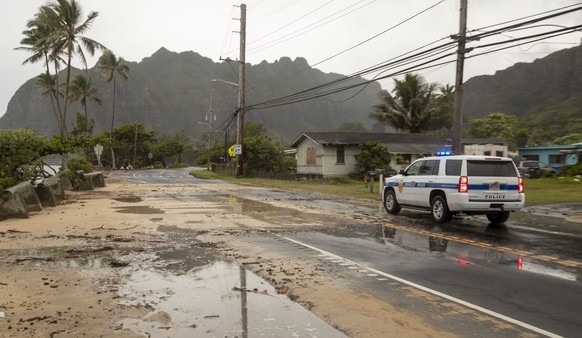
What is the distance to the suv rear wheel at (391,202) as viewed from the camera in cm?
1537

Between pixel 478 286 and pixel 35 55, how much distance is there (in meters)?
47.6

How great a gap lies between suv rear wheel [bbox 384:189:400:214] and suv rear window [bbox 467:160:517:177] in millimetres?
3315

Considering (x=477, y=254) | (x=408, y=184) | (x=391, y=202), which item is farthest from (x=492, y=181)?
(x=477, y=254)

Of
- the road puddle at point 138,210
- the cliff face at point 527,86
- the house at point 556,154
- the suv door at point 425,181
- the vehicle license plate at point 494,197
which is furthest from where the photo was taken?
the cliff face at point 527,86

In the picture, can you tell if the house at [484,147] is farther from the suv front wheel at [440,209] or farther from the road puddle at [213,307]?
the road puddle at [213,307]

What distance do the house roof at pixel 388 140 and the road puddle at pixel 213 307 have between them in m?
31.8

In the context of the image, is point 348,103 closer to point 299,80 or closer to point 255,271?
point 299,80

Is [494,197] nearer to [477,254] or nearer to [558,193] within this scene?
[477,254]

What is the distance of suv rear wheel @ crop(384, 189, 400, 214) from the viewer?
605 inches

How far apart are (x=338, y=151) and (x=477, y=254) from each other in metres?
30.8

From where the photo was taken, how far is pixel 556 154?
44094 millimetres

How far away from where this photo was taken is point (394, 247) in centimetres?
939

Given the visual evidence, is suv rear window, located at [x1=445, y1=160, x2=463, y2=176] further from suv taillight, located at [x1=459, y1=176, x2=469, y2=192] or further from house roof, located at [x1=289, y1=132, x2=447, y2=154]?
house roof, located at [x1=289, y1=132, x2=447, y2=154]

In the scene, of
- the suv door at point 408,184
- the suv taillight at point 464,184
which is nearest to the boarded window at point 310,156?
the suv door at point 408,184
